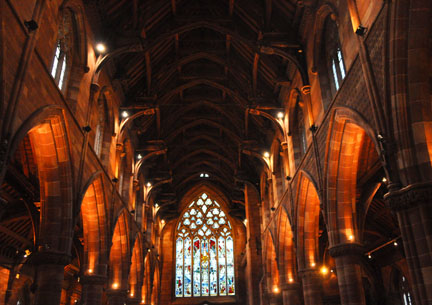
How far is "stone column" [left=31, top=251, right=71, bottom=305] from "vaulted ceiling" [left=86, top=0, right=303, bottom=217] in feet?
22.9

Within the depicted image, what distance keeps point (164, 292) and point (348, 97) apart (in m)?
25.5

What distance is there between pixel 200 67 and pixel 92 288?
43.4 ft

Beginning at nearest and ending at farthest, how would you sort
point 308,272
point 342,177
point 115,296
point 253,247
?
point 342,177 < point 308,272 < point 115,296 < point 253,247

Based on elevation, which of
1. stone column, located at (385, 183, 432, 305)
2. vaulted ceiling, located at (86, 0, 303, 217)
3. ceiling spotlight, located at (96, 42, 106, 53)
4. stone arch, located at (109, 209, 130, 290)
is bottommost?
stone column, located at (385, 183, 432, 305)

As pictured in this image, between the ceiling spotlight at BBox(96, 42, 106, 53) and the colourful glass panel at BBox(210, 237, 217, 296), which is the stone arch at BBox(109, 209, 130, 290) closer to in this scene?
the ceiling spotlight at BBox(96, 42, 106, 53)

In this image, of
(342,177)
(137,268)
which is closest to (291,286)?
(342,177)

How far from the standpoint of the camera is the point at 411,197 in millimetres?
7367

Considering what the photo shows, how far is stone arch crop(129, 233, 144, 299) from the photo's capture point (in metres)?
23.0

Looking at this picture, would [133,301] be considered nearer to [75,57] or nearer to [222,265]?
[222,265]

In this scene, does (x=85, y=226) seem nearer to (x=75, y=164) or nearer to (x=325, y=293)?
(x=75, y=164)

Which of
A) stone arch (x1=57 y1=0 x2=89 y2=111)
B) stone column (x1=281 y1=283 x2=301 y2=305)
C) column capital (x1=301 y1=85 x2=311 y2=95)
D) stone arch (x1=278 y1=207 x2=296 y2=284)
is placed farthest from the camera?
stone arch (x1=278 y1=207 x2=296 y2=284)

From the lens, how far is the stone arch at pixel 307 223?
15664 millimetres

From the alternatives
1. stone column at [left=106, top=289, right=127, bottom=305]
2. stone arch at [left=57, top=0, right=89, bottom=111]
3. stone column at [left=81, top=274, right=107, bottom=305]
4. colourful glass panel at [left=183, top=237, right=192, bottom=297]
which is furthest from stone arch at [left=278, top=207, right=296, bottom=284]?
colourful glass panel at [left=183, top=237, right=192, bottom=297]

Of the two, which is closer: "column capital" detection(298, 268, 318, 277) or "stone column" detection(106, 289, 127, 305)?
"column capital" detection(298, 268, 318, 277)
